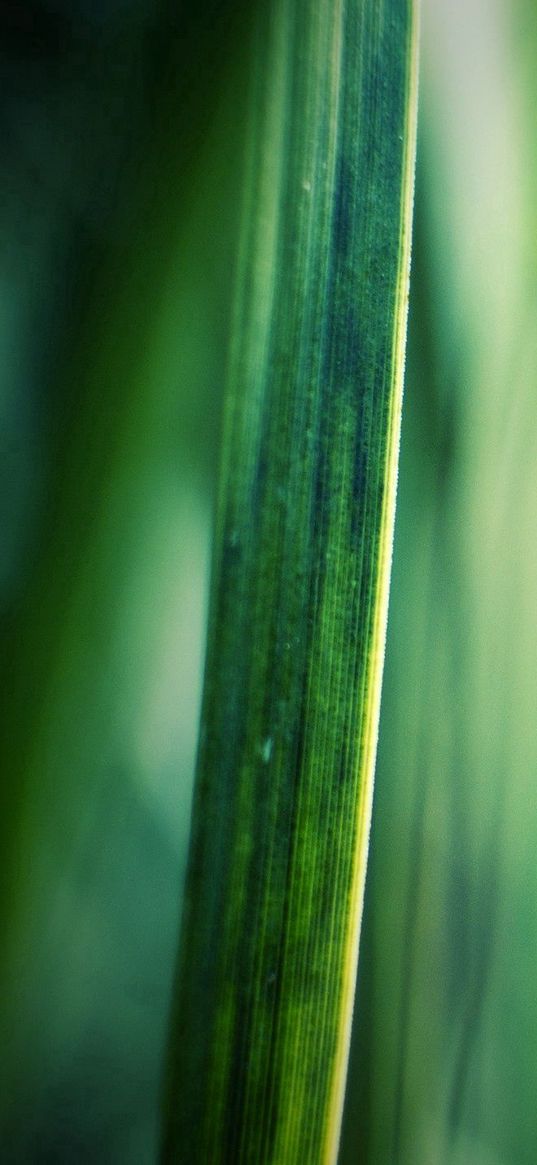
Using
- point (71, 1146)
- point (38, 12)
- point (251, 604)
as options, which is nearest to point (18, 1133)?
point (71, 1146)

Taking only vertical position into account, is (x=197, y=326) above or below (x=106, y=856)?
above

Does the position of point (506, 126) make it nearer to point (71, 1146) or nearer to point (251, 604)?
point (251, 604)

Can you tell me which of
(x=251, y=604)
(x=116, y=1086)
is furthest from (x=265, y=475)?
(x=116, y=1086)

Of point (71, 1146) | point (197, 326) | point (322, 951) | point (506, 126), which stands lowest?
point (71, 1146)
